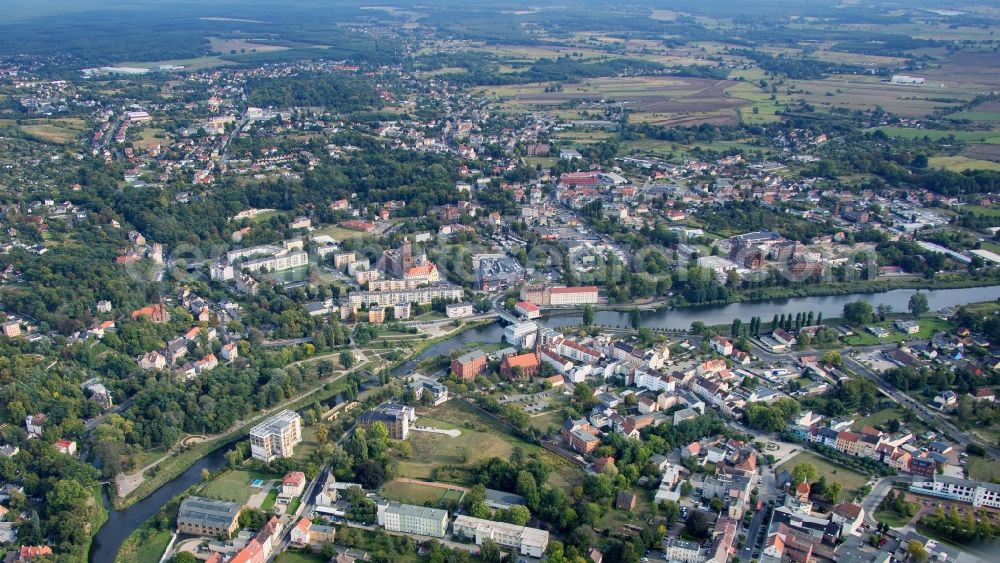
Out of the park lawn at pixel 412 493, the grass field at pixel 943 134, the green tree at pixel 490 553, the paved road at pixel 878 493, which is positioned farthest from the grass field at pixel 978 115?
the green tree at pixel 490 553

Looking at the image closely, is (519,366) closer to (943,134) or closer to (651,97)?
(943,134)

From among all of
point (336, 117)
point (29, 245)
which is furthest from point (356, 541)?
point (336, 117)

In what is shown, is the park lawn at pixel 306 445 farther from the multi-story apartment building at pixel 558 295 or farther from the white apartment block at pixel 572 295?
the white apartment block at pixel 572 295

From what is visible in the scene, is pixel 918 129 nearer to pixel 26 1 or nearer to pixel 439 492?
pixel 439 492

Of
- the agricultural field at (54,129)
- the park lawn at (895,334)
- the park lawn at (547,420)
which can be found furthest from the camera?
the agricultural field at (54,129)

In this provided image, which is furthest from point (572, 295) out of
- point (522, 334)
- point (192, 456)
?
point (192, 456)

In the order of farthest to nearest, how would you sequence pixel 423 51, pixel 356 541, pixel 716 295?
pixel 423 51 → pixel 716 295 → pixel 356 541
